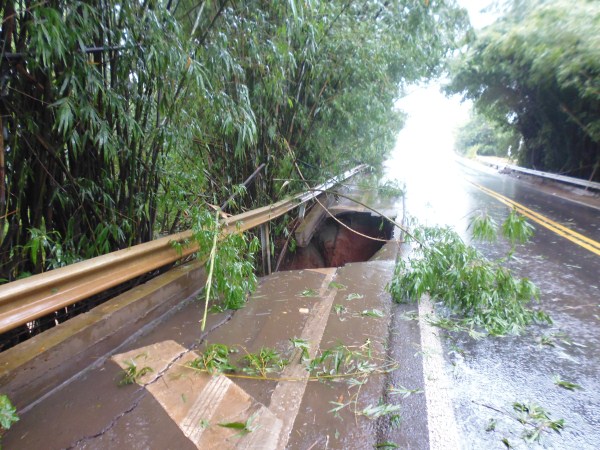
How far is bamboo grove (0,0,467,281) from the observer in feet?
6.87

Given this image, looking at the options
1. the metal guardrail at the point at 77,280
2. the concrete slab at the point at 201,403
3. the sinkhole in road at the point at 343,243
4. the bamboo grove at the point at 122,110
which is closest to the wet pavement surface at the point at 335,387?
the concrete slab at the point at 201,403

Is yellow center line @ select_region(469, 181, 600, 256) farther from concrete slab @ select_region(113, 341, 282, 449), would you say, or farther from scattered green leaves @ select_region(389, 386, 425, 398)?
concrete slab @ select_region(113, 341, 282, 449)

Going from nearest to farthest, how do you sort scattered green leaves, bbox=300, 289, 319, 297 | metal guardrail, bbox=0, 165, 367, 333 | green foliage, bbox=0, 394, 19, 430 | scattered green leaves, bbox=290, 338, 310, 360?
green foliage, bbox=0, 394, 19, 430, metal guardrail, bbox=0, 165, 367, 333, scattered green leaves, bbox=290, 338, 310, 360, scattered green leaves, bbox=300, 289, 319, 297

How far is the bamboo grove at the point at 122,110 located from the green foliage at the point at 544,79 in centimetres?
909

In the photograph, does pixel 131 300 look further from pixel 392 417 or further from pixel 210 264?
pixel 392 417

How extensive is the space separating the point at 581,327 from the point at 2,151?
4611mm

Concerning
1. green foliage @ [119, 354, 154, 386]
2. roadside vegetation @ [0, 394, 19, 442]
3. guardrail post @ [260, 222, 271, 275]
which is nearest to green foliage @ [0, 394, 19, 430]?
roadside vegetation @ [0, 394, 19, 442]

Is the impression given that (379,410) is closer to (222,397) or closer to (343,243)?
(222,397)

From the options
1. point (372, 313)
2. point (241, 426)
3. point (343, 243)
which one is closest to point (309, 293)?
point (372, 313)

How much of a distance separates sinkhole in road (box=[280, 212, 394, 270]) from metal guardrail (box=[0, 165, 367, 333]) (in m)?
4.65

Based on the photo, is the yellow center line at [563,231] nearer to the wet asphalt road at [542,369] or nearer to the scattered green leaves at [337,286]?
the wet asphalt road at [542,369]

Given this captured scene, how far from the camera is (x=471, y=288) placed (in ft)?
11.7

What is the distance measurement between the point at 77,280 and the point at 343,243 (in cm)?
632

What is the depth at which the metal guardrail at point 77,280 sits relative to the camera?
190cm
